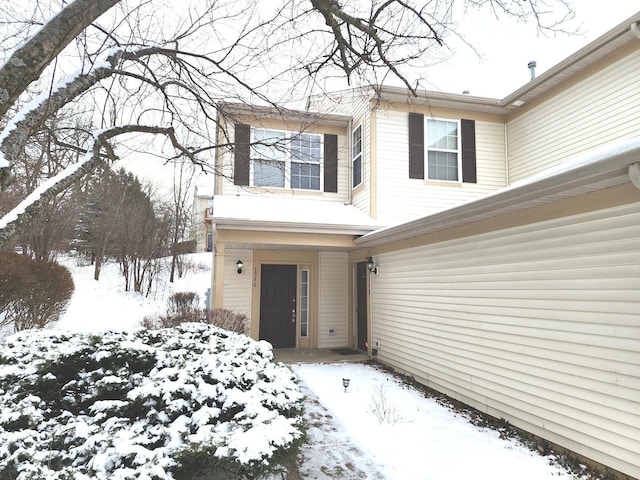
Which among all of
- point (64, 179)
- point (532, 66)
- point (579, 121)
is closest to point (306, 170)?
point (579, 121)

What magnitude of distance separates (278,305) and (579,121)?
7263 millimetres

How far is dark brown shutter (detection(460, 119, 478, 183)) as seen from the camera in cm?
890

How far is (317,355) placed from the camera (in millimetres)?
8633

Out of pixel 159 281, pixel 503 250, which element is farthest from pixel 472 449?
pixel 159 281

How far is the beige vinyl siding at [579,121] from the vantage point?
21.5 feet

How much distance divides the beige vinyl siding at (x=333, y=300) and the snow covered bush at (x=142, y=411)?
5.61 m

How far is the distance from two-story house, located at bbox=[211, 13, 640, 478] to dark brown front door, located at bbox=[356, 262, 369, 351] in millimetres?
68

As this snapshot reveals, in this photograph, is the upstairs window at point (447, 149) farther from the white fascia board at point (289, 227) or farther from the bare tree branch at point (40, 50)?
the bare tree branch at point (40, 50)

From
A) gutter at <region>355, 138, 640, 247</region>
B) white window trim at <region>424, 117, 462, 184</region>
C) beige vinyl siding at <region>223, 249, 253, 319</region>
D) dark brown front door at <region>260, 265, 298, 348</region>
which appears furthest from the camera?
dark brown front door at <region>260, 265, 298, 348</region>

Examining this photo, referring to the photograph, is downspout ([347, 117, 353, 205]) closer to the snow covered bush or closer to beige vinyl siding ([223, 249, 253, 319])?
beige vinyl siding ([223, 249, 253, 319])

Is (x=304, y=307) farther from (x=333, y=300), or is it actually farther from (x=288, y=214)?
(x=288, y=214)

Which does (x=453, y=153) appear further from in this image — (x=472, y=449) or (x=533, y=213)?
(x=472, y=449)

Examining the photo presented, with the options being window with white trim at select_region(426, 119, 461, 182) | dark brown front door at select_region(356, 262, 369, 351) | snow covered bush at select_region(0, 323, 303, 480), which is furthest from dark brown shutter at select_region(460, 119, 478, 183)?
snow covered bush at select_region(0, 323, 303, 480)

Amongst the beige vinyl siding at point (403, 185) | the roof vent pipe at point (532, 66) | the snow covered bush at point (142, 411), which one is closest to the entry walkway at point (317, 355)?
the beige vinyl siding at point (403, 185)
